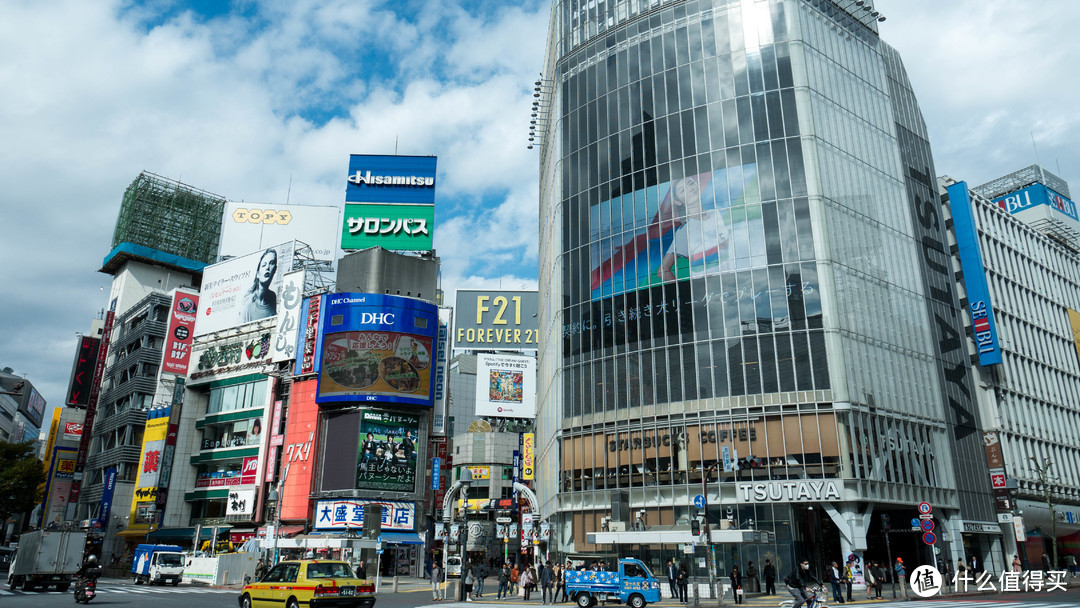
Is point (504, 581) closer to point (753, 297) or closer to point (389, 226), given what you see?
point (753, 297)

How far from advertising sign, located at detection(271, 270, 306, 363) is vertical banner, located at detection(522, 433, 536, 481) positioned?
2542 cm

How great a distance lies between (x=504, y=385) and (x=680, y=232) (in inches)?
1628

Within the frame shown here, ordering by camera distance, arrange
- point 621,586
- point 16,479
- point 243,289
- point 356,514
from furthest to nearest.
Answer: point 243,289 < point 356,514 < point 16,479 < point 621,586

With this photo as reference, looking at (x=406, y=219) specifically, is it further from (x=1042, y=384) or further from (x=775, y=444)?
(x=1042, y=384)

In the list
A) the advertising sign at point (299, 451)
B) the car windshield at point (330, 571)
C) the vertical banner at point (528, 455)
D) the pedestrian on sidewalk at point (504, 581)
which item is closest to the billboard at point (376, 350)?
the advertising sign at point (299, 451)

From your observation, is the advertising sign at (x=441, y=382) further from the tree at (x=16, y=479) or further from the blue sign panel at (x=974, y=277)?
the blue sign panel at (x=974, y=277)

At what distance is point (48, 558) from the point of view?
3238cm

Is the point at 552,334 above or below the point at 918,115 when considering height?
below

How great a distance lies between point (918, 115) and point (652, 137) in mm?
24224

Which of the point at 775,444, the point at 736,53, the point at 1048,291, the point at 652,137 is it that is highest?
the point at 736,53

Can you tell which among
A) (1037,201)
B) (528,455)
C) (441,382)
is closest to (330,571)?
(441,382)

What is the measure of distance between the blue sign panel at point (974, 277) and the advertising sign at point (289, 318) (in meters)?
59.6

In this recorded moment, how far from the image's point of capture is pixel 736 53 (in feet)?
162

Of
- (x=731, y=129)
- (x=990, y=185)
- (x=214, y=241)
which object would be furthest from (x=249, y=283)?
(x=990, y=185)
